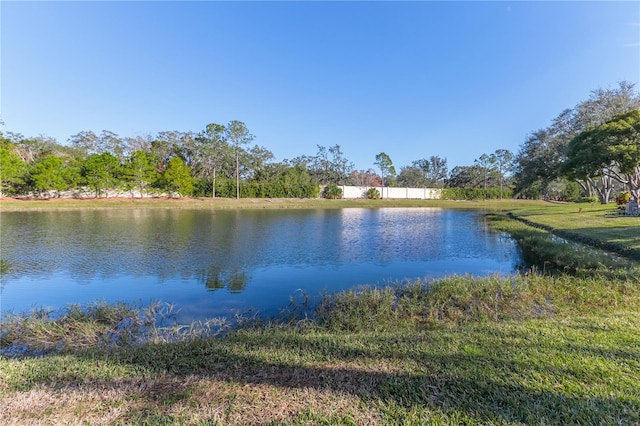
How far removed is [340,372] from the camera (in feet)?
9.89

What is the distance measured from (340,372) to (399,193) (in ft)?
191

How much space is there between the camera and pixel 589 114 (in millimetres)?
28656

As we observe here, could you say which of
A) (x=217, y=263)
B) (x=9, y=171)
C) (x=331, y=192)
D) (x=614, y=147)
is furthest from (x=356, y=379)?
(x=331, y=192)

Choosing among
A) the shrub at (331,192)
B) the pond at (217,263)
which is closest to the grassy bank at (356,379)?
the pond at (217,263)

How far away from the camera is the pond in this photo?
734 centimetres

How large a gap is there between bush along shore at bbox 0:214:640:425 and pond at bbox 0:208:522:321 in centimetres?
205

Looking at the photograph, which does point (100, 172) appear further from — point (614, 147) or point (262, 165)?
point (614, 147)

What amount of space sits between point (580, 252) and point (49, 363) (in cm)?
1309

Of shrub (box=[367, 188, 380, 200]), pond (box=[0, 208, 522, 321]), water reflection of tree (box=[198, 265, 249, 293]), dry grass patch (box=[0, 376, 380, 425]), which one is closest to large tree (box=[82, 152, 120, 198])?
pond (box=[0, 208, 522, 321])

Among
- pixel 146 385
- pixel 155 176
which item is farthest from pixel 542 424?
pixel 155 176

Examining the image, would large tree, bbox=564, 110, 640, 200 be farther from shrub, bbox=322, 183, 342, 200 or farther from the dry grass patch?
shrub, bbox=322, 183, 342, 200

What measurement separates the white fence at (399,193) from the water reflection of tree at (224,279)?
47.1 metres

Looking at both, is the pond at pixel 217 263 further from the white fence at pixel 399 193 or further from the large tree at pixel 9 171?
the white fence at pixel 399 193

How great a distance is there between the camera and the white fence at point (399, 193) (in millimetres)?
56344
